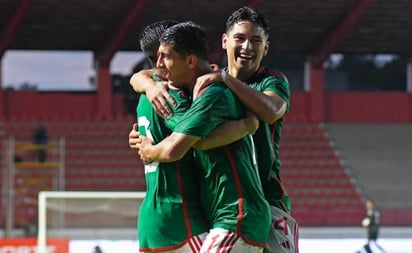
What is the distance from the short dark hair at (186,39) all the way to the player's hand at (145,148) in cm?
37

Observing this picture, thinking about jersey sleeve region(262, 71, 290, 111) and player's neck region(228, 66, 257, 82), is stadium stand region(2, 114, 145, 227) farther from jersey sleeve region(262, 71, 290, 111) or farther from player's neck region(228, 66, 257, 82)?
jersey sleeve region(262, 71, 290, 111)

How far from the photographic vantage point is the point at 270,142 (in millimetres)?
4055

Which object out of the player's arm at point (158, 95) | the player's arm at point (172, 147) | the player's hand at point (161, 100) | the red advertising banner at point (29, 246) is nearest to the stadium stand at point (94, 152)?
the red advertising banner at point (29, 246)

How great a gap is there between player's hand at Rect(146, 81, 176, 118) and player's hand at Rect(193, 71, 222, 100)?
A: 14 centimetres

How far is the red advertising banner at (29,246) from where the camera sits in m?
11.3

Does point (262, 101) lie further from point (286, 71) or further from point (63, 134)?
point (286, 71)

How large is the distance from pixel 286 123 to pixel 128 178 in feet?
14.9

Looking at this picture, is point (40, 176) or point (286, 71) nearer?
point (40, 176)

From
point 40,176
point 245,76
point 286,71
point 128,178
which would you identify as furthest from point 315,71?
point 245,76

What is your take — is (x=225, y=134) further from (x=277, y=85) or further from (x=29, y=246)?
(x=29, y=246)

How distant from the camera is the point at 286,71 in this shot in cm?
2520

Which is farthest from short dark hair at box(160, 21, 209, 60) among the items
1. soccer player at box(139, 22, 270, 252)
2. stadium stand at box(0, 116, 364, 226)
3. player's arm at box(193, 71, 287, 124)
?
stadium stand at box(0, 116, 364, 226)

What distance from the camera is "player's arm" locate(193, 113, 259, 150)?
3646 mm

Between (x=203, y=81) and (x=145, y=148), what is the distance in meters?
0.35
